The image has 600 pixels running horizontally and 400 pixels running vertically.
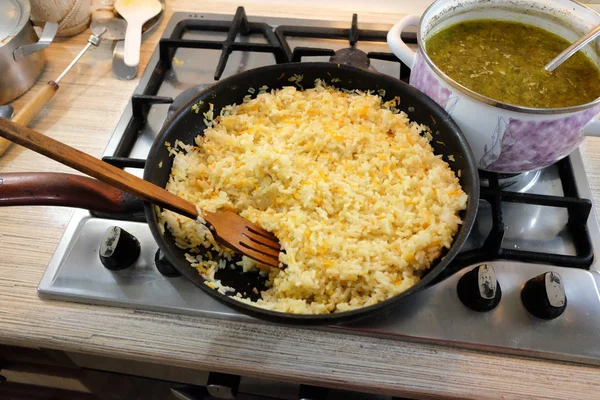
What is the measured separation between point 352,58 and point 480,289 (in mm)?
748

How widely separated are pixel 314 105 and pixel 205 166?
30 centimetres

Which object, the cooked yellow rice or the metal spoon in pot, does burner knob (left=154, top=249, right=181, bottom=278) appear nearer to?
the cooked yellow rice

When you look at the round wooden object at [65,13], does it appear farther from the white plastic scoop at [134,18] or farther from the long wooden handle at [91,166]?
the long wooden handle at [91,166]

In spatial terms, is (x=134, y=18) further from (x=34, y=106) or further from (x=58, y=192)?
(x=58, y=192)

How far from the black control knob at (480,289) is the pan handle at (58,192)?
66cm

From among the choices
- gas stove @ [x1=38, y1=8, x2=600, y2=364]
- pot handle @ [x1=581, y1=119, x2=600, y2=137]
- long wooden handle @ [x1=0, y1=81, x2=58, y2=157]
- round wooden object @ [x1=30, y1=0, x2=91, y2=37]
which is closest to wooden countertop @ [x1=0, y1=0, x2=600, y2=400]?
gas stove @ [x1=38, y1=8, x2=600, y2=364]

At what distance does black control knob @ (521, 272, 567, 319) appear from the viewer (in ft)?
2.80

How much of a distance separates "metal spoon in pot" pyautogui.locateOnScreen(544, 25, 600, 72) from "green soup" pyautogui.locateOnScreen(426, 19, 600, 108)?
0.05 ft

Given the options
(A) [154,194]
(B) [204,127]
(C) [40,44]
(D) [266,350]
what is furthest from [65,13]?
(D) [266,350]

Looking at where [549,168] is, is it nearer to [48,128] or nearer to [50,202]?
[50,202]

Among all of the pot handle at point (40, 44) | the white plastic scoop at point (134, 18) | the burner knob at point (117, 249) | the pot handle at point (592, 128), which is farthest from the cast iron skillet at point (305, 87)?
the pot handle at point (40, 44)

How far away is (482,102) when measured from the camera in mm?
910

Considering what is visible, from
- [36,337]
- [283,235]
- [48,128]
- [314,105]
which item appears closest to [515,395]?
[283,235]

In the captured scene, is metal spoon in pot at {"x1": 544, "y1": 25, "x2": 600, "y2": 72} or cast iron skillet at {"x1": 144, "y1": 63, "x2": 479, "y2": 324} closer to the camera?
cast iron skillet at {"x1": 144, "y1": 63, "x2": 479, "y2": 324}
